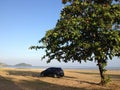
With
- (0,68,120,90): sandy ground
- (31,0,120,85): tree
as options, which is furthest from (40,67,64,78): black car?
(31,0,120,85): tree

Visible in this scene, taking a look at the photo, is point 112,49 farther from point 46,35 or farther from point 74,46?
point 46,35

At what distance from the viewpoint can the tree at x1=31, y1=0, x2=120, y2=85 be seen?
3003 centimetres

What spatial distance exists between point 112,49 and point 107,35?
1.79m

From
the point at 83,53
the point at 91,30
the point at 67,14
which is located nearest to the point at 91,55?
the point at 83,53

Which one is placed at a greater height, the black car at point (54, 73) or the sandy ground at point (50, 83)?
the black car at point (54, 73)

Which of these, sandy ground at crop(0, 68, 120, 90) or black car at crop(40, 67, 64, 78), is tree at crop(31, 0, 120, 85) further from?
black car at crop(40, 67, 64, 78)

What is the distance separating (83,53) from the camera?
32094 millimetres

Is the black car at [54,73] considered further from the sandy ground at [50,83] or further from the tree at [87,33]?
the tree at [87,33]

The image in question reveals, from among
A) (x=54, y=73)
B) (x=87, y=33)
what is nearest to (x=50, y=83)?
(x=87, y=33)

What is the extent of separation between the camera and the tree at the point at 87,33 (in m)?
30.0

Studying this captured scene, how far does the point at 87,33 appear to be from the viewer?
102ft

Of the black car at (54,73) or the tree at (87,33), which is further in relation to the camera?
the black car at (54,73)

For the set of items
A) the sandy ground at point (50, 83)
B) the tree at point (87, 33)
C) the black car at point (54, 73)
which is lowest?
the sandy ground at point (50, 83)

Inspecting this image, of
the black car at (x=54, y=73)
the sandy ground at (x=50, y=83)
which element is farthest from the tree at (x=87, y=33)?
the black car at (x=54, y=73)
